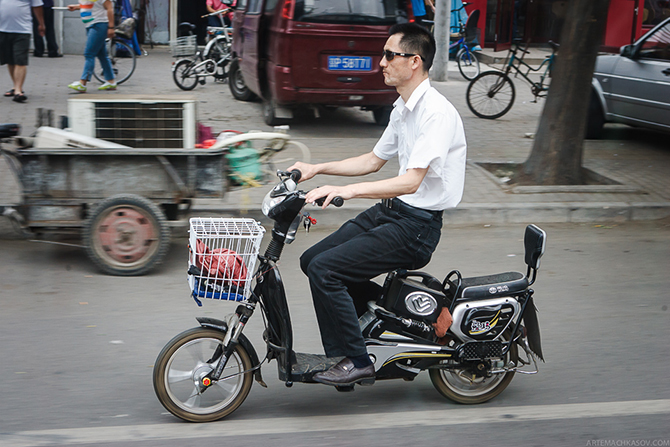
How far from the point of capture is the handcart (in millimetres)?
5426

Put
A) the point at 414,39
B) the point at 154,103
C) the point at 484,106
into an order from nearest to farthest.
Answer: the point at 414,39 → the point at 154,103 → the point at 484,106

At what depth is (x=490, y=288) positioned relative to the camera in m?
3.58

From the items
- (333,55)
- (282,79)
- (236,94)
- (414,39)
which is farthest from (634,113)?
(414,39)

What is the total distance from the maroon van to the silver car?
3.00 metres

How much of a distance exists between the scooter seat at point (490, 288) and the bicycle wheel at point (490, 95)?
861cm

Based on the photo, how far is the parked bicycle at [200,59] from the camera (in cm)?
1334

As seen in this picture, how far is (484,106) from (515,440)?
927 cm

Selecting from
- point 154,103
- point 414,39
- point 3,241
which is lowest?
point 3,241

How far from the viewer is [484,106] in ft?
39.5

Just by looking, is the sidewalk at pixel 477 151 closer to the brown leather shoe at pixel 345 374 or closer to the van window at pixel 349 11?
the van window at pixel 349 11

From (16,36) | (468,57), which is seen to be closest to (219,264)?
(16,36)

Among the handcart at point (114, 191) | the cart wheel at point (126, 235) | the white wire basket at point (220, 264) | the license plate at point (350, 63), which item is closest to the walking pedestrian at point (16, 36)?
the license plate at point (350, 63)

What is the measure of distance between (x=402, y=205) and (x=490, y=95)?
8.93m

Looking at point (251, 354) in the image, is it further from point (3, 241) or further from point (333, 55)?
point (333, 55)
